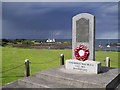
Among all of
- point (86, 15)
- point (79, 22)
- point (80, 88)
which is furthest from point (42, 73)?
point (86, 15)

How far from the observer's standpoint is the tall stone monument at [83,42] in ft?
19.9

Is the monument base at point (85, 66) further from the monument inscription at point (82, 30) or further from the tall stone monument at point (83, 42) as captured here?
the monument inscription at point (82, 30)

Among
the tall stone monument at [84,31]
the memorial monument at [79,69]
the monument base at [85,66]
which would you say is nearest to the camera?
the memorial monument at [79,69]

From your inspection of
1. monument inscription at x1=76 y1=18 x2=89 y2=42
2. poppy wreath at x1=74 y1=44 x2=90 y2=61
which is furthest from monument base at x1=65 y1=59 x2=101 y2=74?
monument inscription at x1=76 y1=18 x2=89 y2=42

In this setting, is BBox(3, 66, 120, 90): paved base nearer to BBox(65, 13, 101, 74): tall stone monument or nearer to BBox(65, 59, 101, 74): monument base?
BBox(65, 59, 101, 74): monument base

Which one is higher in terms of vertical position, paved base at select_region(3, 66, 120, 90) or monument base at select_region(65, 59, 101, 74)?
monument base at select_region(65, 59, 101, 74)

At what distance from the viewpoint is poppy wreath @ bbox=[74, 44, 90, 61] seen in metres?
6.23

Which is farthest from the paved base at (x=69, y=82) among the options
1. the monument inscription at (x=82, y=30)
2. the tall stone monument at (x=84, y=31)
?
the monument inscription at (x=82, y=30)

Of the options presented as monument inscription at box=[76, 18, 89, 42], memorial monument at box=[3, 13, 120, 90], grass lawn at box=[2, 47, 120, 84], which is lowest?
grass lawn at box=[2, 47, 120, 84]

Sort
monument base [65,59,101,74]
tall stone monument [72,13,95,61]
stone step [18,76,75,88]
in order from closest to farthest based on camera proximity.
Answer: stone step [18,76,75,88] < monument base [65,59,101,74] < tall stone monument [72,13,95,61]

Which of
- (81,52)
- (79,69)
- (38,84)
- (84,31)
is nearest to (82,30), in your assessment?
(84,31)

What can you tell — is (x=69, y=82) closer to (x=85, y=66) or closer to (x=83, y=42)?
(x=85, y=66)

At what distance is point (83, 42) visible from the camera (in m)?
6.47

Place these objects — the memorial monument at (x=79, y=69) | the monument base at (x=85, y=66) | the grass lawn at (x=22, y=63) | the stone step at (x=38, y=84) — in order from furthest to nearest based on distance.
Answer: the grass lawn at (x=22, y=63) → the monument base at (x=85, y=66) → the memorial monument at (x=79, y=69) → the stone step at (x=38, y=84)
